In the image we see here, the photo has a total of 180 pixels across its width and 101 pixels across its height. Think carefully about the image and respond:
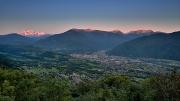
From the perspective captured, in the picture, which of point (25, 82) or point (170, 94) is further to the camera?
point (25, 82)

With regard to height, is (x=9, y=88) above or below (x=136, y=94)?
above

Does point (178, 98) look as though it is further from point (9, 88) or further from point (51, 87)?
point (9, 88)

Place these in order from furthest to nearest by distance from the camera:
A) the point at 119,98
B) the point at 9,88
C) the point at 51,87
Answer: the point at 119,98, the point at 51,87, the point at 9,88

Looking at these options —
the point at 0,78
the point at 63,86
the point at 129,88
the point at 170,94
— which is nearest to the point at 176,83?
the point at 170,94

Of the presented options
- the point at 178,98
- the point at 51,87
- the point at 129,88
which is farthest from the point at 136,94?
the point at 51,87

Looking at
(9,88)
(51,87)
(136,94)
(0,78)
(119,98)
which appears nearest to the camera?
(9,88)

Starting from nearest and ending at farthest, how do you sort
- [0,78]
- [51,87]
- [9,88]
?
[9,88] < [51,87] < [0,78]

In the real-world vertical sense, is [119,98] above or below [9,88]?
below

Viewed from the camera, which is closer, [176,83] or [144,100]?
[176,83]

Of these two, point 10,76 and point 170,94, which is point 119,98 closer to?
point 170,94
